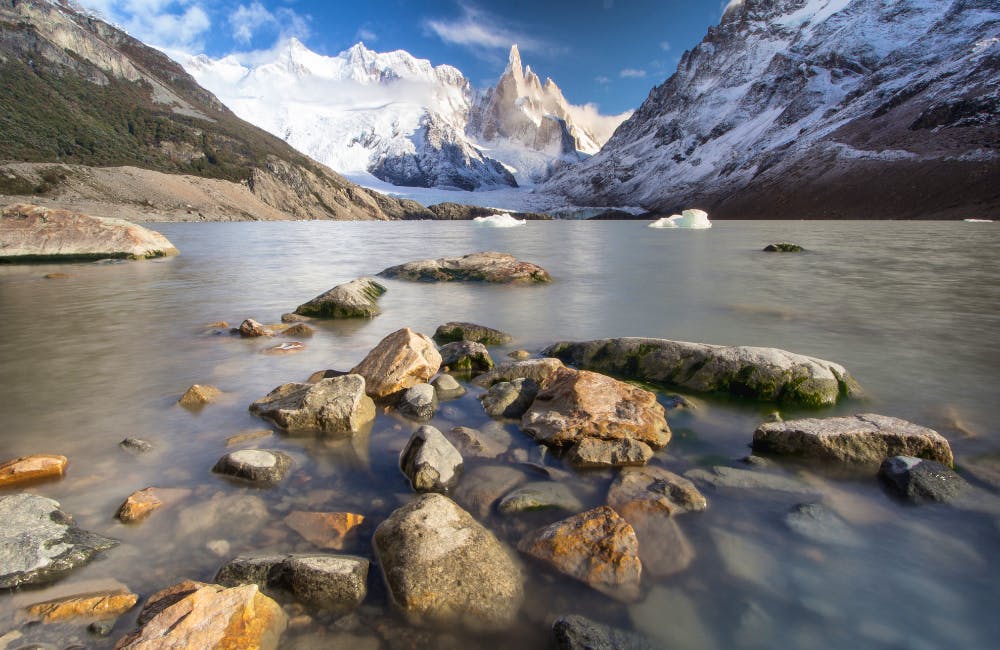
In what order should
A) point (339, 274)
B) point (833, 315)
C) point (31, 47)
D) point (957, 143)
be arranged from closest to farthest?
point (833, 315) < point (339, 274) < point (957, 143) < point (31, 47)

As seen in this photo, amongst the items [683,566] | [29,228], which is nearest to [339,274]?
[29,228]

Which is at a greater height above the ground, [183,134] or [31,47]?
[31,47]

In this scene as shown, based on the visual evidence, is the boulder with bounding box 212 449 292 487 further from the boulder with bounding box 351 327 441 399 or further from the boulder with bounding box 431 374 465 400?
the boulder with bounding box 431 374 465 400

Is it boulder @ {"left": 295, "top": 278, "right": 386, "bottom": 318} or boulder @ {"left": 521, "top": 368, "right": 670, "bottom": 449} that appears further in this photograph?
boulder @ {"left": 295, "top": 278, "right": 386, "bottom": 318}

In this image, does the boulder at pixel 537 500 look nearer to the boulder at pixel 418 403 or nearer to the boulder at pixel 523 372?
the boulder at pixel 418 403

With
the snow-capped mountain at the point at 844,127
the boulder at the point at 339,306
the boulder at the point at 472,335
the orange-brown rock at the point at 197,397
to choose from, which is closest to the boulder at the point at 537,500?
the orange-brown rock at the point at 197,397

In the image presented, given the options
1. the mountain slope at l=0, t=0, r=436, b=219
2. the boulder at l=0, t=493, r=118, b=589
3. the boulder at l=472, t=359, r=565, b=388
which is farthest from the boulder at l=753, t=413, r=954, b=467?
the mountain slope at l=0, t=0, r=436, b=219

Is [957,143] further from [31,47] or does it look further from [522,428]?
[31,47]
